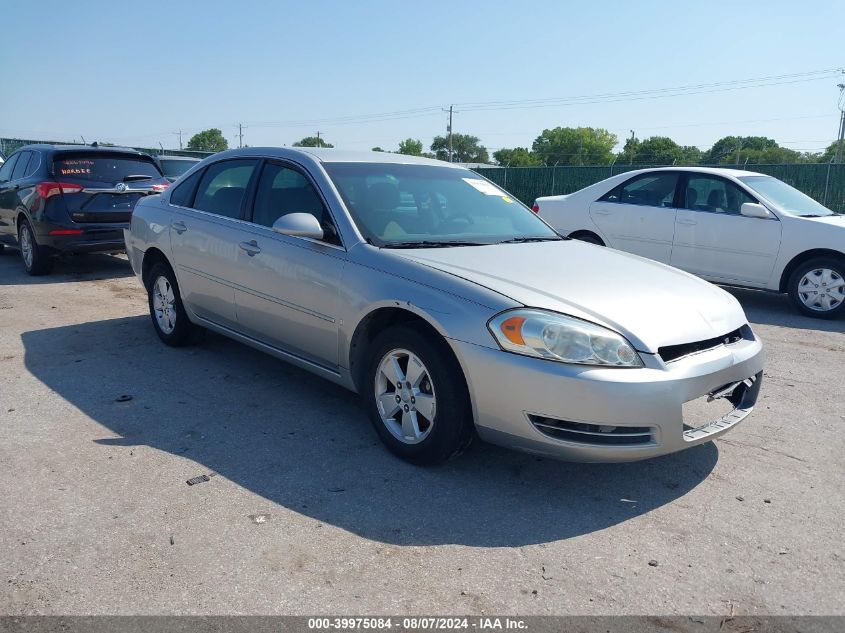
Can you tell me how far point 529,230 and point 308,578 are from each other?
2904 millimetres

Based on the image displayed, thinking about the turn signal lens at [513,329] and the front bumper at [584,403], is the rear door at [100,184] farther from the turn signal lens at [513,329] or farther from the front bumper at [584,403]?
the turn signal lens at [513,329]

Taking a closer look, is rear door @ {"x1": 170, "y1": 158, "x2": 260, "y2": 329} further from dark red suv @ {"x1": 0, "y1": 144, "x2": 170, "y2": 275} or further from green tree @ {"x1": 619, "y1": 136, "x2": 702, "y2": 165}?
green tree @ {"x1": 619, "y1": 136, "x2": 702, "y2": 165}

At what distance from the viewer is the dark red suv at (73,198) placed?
9125mm

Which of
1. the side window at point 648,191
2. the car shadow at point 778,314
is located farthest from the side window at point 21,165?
the car shadow at point 778,314

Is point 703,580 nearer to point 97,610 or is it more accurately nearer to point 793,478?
point 793,478

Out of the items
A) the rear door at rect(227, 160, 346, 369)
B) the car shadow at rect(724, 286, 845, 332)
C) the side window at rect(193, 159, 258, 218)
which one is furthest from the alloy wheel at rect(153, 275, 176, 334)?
the car shadow at rect(724, 286, 845, 332)

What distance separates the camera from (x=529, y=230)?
495 cm

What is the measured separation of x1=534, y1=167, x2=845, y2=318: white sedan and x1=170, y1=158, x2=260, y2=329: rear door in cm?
536

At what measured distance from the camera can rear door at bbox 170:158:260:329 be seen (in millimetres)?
5133

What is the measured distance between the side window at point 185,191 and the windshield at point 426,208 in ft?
5.45

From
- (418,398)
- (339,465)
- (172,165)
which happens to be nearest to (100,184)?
(172,165)

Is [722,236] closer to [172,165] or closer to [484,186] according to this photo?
[484,186]

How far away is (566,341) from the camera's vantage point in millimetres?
3328

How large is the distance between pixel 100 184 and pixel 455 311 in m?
7.44
